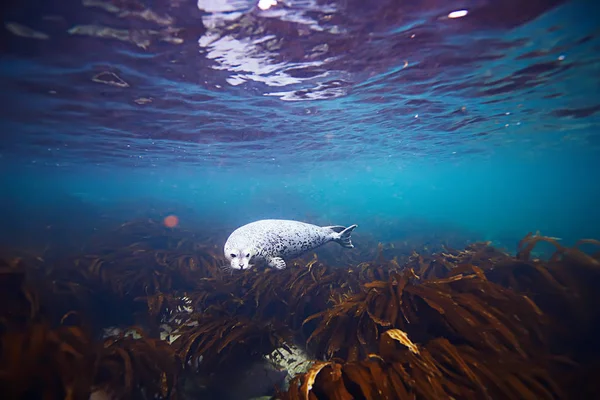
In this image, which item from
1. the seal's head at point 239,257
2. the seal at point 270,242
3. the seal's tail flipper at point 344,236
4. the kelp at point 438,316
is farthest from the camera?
the seal's tail flipper at point 344,236

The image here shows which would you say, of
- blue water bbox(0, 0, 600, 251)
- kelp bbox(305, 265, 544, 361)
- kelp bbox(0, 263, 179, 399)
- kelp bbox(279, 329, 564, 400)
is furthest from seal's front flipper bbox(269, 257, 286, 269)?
blue water bbox(0, 0, 600, 251)

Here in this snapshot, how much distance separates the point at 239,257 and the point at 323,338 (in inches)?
85.6

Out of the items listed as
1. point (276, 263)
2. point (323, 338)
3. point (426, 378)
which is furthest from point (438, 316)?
point (276, 263)

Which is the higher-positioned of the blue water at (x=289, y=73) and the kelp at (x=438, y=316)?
the blue water at (x=289, y=73)

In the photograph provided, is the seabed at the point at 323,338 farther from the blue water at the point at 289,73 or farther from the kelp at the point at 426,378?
the blue water at the point at 289,73

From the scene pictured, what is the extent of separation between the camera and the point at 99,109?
12195 mm

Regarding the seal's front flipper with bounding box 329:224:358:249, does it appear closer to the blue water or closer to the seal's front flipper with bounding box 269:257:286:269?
the seal's front flipper with bounding box 269:257:286:269

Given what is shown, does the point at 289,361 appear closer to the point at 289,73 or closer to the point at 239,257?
the point at 239,257

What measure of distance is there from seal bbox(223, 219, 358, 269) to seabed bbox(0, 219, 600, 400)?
0.88 meters

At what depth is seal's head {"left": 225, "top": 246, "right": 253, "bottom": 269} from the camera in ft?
16.8

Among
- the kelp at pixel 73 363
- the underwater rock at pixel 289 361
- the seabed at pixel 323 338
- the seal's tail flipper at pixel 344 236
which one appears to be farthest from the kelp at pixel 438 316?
the seal's tail flipper at pixel 344 236

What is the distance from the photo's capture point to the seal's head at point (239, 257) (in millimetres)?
5113

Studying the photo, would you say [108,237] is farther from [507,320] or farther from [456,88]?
[456,88]

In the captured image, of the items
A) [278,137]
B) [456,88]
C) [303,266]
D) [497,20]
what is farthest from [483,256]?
[278,137]
